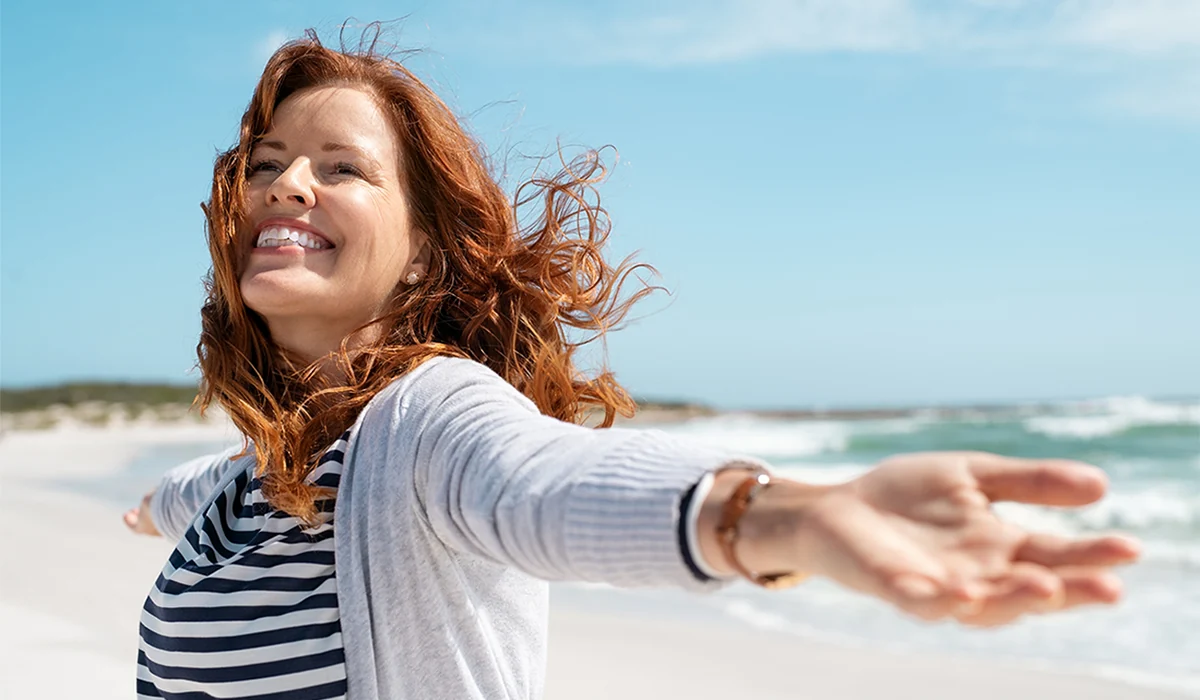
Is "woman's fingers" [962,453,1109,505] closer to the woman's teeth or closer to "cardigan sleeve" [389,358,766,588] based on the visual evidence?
"cardigan sleeve" [389,358,766,588]

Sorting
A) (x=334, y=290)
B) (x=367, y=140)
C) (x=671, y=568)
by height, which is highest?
(x=367, y=140)

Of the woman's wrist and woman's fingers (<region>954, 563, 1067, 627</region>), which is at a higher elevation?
the woman's wrist

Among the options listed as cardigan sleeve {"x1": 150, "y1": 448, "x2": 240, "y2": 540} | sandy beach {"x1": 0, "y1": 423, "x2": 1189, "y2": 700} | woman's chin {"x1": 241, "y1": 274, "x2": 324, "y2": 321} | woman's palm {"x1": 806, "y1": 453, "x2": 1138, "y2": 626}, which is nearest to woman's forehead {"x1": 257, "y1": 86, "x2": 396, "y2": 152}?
woman's chin {"x1": 241, "y1": 274, "x2": 324, "y2": 321}

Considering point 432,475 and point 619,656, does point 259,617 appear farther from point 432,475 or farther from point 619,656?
point 619,656

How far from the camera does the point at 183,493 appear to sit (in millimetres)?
2818

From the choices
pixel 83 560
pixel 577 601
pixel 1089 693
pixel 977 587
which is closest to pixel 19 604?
pixel 83 560

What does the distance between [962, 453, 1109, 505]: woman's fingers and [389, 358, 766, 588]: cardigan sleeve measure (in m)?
0.23

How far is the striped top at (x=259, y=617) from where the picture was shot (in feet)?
5.52

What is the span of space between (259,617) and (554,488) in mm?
A: 742

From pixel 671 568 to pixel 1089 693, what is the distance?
4755 mm

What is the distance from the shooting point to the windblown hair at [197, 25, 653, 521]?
2.00 metres

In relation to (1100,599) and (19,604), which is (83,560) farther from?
(1100,599)

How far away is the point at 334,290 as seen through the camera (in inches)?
76.3

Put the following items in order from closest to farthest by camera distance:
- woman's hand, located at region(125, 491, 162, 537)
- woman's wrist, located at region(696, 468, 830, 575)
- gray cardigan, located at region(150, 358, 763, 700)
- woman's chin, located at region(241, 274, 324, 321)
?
woman's wrist, located at region(696, 468, 830, 575) → gray cardigan, located at region(150, 358, 763, 700) → woman's chin, located at region(241, 274, 324, 321) → woman's hand, located at region(125, 491, 162, 537)
